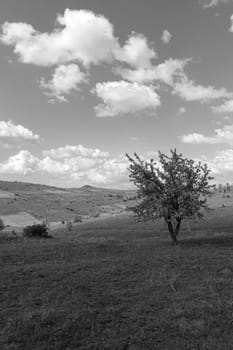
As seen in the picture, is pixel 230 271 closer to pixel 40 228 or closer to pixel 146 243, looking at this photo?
pixel 146 243

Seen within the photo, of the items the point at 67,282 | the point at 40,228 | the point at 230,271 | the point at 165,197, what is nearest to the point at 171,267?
the point at 230,271

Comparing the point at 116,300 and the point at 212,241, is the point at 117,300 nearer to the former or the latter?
the point at 116,300

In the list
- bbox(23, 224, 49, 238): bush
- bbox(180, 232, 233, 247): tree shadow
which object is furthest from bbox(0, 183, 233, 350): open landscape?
bbox(23, 224, 49, 238): bush

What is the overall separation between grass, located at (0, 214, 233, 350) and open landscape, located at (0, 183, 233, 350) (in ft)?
0.13

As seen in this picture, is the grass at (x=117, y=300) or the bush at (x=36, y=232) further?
the bush at (x=36, y=232)

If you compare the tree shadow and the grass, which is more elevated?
the grass

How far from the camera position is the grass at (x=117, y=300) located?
1295 cm

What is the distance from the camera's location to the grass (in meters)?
13.0

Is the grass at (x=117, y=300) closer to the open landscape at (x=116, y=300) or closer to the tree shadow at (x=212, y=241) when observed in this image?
the open landscape at (x=116, y=300)

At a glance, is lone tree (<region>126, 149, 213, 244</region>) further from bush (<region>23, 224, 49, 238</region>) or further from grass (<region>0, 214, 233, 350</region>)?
bush (<region>23, 224, 49, 238</region>)

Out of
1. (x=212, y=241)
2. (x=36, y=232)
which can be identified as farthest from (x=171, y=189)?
(x=36, y=232)

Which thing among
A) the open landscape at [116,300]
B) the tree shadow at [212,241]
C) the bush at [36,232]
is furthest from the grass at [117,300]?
the bush at [36,232]

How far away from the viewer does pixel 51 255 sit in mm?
31266

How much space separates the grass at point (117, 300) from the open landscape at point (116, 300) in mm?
41
